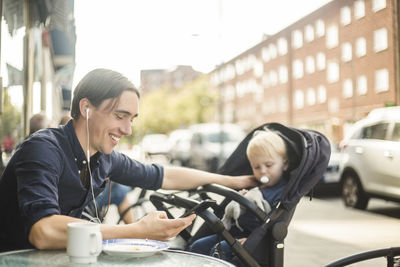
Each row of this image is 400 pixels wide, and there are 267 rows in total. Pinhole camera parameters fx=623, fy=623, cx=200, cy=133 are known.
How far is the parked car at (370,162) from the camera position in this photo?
24.6 feet

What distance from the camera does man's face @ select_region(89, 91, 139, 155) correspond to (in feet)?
9.23

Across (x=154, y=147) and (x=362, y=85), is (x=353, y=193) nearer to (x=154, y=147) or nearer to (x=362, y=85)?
(x=362, y=85)

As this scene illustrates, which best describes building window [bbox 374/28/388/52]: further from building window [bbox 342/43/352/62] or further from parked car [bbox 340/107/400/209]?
parked car [bbox 340/107/400/209]

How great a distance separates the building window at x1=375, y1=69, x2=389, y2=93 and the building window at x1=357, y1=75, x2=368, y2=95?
110mm

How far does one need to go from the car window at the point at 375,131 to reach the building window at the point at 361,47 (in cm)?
322

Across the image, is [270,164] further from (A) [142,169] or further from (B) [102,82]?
(B) [102,82]

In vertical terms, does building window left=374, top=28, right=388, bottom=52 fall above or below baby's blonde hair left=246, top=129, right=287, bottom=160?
above

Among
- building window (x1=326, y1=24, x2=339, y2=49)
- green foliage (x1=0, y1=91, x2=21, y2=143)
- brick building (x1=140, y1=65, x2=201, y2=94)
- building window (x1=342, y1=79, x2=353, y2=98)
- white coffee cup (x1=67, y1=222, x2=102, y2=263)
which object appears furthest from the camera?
brick building (x1=140, y1=65, x2=201, y2=94)

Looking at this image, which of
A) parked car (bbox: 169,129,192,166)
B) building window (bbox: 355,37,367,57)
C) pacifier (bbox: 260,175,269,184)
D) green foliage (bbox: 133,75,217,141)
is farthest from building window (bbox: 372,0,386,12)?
green foliage (bbox: 133,75,217,141)

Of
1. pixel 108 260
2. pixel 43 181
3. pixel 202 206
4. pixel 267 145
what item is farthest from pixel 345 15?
pixel 108 260

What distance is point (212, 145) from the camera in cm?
2266

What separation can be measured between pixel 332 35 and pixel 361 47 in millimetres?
617

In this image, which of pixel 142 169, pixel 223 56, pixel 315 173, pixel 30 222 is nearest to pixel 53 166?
pixel 30 222

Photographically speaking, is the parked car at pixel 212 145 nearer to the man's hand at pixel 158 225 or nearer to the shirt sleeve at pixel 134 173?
the shirt sleeve at pixel 134 173
